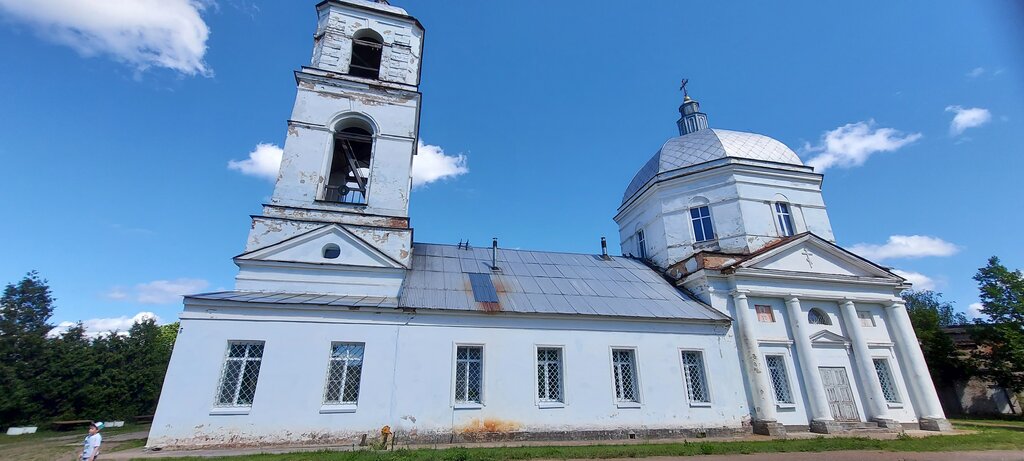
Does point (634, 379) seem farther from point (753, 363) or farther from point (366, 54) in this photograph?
point (366, 54)

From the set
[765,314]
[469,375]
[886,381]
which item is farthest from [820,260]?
[469,375]

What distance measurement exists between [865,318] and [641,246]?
8.47 metres

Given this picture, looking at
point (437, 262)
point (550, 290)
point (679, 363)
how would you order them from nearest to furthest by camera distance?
point (679, 363) < point (550, 290) < point (437, 262)

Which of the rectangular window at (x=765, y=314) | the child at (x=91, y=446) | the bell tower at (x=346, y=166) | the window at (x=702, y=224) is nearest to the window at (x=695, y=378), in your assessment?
the rectangular window at (x=765, y=314)

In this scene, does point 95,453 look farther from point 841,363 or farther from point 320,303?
point 841,363

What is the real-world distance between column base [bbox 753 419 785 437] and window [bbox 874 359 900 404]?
4.78 meters

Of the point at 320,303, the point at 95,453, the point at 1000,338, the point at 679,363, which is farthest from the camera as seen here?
the point at 1000,338

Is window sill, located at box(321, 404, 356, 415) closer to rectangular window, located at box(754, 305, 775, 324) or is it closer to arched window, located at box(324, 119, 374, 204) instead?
arched window, located at box(324, 119, 374, 204)

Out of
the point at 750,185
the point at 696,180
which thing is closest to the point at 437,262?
the point at 696,180

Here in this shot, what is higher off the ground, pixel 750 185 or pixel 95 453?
pixel 750 185

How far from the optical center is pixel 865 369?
13516 mm

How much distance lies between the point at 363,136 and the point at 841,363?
18020mm

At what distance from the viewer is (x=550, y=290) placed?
1364 centimetres

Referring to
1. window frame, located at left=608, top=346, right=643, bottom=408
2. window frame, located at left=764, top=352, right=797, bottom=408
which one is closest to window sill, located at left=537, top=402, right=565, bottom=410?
window frame, located at left=608, top=346, right=643, bottom=408
